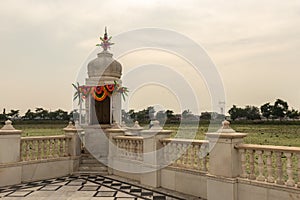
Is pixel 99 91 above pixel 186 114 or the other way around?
above

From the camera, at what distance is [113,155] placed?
7.01 metres

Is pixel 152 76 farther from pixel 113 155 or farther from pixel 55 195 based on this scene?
pixel 55 195

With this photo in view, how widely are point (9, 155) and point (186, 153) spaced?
12.9 feet

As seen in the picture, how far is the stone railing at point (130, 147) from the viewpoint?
6.23m

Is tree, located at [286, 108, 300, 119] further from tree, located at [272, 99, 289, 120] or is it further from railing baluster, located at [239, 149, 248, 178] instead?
railing baluster, located at [239, 149, 248, 178]

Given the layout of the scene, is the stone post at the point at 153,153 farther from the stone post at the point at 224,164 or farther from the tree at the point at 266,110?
the tree at the point at 266,110

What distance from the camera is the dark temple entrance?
8469 millimetres

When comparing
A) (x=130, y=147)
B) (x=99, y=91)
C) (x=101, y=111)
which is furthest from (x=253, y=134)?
(x=130, y=147)

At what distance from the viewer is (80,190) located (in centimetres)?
546

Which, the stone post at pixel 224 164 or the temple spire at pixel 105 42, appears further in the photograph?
the temple spire at pixel 105 42

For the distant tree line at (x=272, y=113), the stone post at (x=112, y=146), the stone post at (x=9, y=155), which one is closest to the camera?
the stone post at (x=9, y=155)

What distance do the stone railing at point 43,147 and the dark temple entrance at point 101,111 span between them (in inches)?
57.4

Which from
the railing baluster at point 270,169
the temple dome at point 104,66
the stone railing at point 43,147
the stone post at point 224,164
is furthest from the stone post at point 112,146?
the railing baluster at point 270,169

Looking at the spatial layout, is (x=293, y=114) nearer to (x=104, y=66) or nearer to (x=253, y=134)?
(x=253, y=134)
